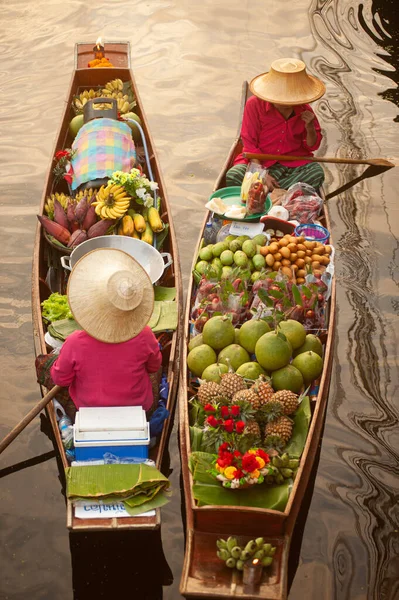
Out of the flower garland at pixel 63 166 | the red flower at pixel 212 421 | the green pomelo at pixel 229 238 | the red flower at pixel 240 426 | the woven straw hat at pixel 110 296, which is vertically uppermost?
the woven straw hat at pixel 110 296

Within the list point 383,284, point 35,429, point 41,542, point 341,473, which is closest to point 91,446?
point 41,542

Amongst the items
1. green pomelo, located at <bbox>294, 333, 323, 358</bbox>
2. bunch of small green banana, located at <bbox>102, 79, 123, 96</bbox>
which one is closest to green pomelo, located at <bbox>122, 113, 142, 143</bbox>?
bunch of small green banana, located at <bbox>102, 79, 123, 96</bbox>

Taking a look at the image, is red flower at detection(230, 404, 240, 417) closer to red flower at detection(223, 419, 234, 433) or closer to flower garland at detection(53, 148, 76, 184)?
red flower at detection(223, 419, 234, 433)

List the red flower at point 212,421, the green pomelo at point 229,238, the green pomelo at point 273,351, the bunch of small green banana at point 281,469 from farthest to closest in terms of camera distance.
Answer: the green pomelo at point 229,238
the green pomelo at point 273,351
the red flower at point 212,421
the bunch of small green banana at point 281,469

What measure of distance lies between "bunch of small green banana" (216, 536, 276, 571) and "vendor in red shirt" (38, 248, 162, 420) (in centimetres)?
99

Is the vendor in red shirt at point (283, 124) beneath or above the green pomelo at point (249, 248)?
above

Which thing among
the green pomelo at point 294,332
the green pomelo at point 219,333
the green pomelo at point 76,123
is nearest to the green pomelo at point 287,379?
the green pomelo at point 294,332

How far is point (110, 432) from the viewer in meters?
4.09

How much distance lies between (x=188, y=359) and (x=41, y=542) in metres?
1.39

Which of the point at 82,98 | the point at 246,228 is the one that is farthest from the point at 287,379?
the point at 82,98

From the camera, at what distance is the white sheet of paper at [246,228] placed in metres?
5.78

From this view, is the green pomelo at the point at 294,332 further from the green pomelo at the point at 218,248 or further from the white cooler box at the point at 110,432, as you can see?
the white cooler box at the point at 110,432

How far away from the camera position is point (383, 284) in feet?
22.1

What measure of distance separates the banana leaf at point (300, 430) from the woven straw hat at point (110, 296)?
1.05 meters
